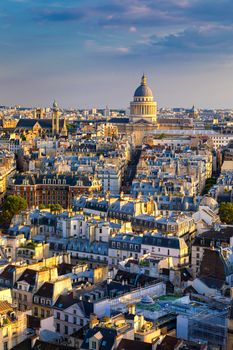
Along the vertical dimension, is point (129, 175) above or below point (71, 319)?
above

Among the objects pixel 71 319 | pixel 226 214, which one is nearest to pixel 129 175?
pixel 226 214

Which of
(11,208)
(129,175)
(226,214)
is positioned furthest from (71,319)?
(129,175)

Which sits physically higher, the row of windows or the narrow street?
the narrow street

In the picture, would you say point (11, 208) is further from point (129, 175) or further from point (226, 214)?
point (129, 175)

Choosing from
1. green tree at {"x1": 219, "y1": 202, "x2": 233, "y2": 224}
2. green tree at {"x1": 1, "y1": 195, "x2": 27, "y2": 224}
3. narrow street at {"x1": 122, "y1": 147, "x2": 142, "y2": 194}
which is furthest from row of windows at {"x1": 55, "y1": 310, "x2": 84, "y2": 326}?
narrow street at {"x1": 122, "y1": 147, "x2": 142, "y2": 194}

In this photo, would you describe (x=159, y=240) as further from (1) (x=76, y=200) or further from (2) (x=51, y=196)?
(2) (x=51, y=196)

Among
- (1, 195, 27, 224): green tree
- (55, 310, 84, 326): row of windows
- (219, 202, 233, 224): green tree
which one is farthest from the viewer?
(1, 195, 27, 224): green tree

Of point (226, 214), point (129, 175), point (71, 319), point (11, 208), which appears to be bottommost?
point (71, 319)

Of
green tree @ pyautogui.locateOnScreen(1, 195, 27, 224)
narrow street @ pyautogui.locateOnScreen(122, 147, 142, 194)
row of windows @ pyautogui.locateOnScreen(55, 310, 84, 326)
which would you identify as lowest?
row of windows @ pyautogui.locateOnScreen(55, 310, 84, 326)

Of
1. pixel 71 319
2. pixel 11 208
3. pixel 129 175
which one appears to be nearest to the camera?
pixel 71 319

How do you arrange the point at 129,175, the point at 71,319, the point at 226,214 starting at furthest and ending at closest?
1. the point at 129,175
2. the point at 226,214
3. the point at 71,319

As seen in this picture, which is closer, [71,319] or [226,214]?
[71,319]

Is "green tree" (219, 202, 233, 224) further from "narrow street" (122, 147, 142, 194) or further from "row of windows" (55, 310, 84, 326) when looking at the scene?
"row of windows" (55, 310, 84, 326)
